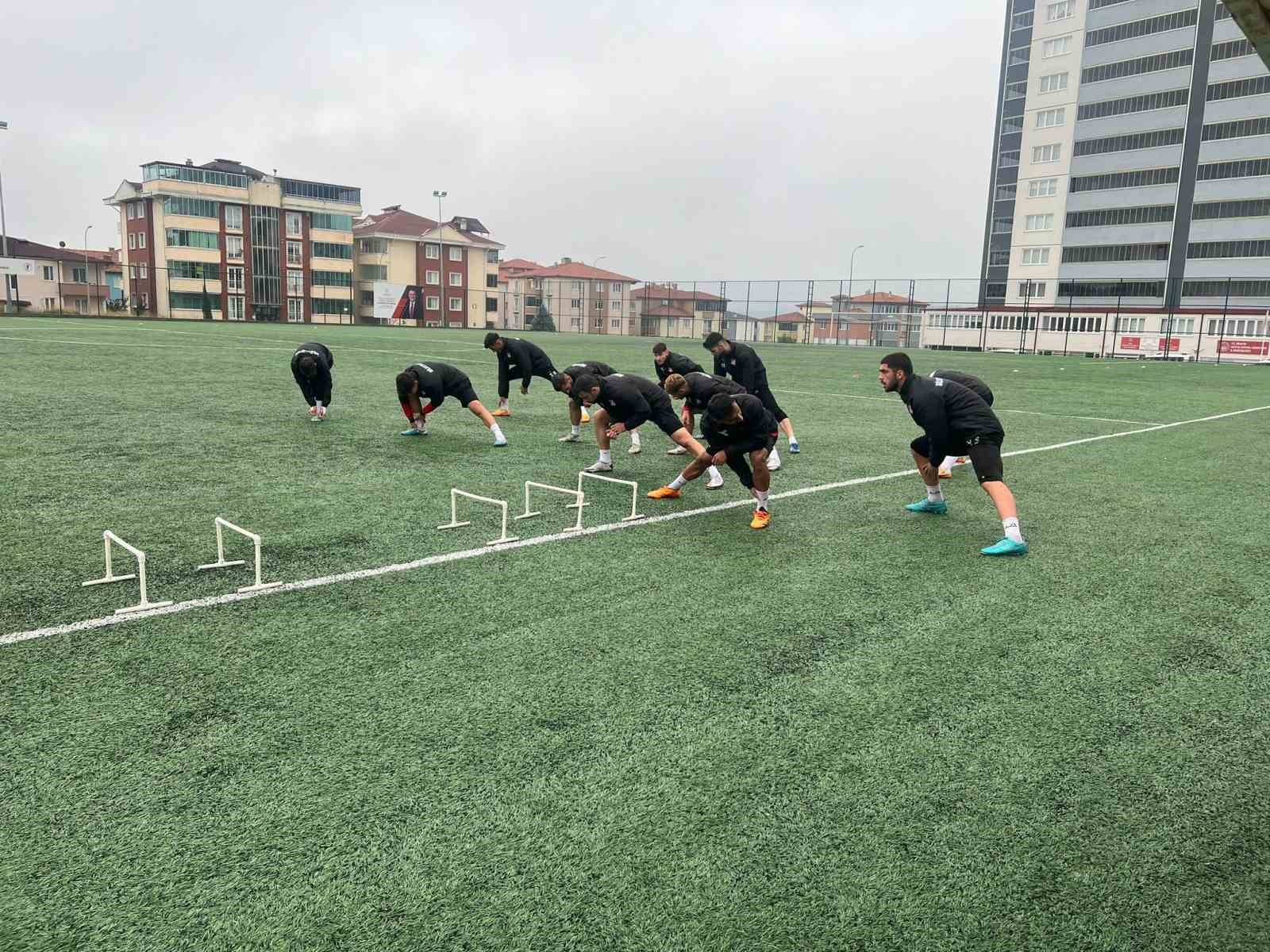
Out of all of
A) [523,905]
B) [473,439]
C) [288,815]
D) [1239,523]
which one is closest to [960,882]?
[523,905]

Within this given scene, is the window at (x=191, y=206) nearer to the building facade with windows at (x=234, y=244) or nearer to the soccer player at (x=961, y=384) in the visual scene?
the building facade with windows at (x=234, y=244)

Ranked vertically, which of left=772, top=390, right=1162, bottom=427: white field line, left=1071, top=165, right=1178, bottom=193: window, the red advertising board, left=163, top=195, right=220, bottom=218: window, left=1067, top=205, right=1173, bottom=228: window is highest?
left=1071, top=165, right=1178, bottom=193: window

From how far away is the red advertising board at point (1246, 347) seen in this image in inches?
1711

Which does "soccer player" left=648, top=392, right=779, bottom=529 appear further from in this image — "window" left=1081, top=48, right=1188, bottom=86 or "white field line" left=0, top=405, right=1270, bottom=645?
"window" left=1081, top=48, right=1188, bottom=86

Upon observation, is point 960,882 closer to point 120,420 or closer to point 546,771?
point 546,771

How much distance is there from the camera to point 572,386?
410 inches

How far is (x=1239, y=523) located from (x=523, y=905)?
8.25 metres

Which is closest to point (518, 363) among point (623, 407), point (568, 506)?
point (623, 407)

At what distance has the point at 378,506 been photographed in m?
8.03

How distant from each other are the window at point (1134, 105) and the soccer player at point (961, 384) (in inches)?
2798

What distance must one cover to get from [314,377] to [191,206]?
240 feet

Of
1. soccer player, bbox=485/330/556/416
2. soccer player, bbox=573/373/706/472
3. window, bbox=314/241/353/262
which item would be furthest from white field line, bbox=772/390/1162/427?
window, bbox=314/241/353/262

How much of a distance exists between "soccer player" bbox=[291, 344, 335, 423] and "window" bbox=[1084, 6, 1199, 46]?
7557cm

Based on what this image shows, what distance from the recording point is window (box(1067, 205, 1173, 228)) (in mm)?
66438
